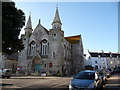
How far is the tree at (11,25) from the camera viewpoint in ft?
42.2

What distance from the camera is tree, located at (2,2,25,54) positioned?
12.9 metres

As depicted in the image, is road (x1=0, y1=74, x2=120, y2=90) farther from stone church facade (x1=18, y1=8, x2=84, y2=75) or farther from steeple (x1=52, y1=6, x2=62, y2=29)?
steeple (x1=52, y1=6, x2=62, y2=29)

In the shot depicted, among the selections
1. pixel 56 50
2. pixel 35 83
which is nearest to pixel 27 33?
pixel 56 50

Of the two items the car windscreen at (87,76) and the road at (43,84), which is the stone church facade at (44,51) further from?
the car windscreen at (87,76)

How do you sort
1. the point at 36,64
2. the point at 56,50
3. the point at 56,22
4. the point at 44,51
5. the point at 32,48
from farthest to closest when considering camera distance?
the point at 56,22 < the point at 32,48 < the point at 44,51 < the point at 36,64 < the point at 56,50

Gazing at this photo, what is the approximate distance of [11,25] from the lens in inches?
525

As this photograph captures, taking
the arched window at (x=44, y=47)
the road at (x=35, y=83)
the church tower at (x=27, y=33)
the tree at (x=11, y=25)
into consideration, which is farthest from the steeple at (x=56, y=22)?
the tree at (x=11, y=25)

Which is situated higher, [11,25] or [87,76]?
[11,25]

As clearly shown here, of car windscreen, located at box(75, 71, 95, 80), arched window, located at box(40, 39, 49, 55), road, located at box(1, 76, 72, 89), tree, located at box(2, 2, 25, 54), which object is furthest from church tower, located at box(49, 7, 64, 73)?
car windscreen, located at box(75, 71, 95, 80)

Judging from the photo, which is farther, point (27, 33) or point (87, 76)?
point (27, 33)

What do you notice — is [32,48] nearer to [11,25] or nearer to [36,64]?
[36,64]

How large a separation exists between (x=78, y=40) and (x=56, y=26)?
14.3 metres

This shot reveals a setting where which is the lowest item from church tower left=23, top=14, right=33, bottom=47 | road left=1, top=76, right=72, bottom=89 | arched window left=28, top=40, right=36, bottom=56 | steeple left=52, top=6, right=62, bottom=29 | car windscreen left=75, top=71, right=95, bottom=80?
road left=1, top=76, right=72, bottom=89

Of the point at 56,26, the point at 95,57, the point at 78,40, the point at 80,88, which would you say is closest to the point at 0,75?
the point at 80,88
